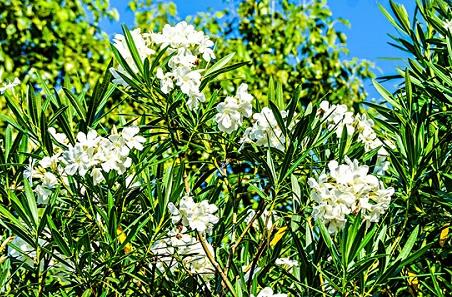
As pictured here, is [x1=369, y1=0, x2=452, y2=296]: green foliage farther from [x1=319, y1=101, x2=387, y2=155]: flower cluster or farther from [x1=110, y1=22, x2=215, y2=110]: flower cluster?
[x1=110, y1=22, x2=215, y2=110]: flower cluster

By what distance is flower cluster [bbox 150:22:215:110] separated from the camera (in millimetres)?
1749

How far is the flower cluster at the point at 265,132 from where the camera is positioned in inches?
70.6

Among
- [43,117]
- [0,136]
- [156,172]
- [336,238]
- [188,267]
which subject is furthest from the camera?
[0,136]

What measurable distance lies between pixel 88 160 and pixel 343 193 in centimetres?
57

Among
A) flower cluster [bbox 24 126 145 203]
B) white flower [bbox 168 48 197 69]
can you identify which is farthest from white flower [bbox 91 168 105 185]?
white flower [bbox 168 48 197 69]

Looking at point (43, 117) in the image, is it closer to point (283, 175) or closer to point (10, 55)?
point (283, 175)

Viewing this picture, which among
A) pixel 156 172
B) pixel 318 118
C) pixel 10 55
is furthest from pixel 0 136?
pixel 318 118

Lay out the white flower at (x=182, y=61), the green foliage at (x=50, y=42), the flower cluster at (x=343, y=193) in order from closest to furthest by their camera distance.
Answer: the flower cluster at (x=343, y=193) < the white flower at (x=182, y=61) < the green foliage at (x=50, y=42)

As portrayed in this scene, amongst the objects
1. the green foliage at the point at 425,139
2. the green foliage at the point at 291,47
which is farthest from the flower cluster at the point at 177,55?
the green foliage at the point at 291,47

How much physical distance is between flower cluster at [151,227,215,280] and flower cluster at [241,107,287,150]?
285mm

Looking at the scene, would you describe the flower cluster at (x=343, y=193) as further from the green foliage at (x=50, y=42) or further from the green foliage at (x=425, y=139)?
the green foliage at (x=50, y=42)

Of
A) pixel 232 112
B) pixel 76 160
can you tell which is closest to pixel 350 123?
pixel 232 112

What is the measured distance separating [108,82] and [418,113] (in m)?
0.80

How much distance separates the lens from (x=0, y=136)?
5586 millimetres
